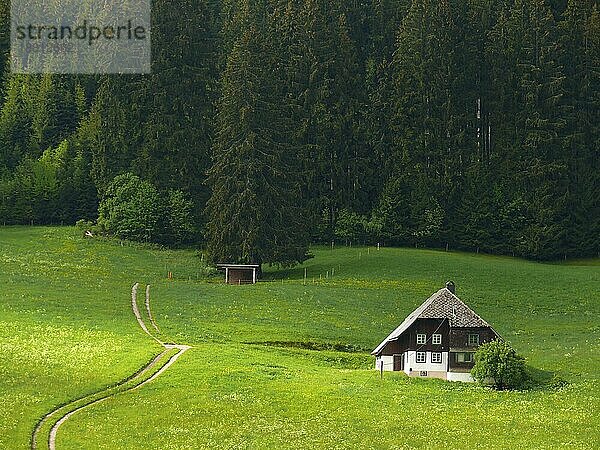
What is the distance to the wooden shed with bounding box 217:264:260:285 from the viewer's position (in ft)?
266

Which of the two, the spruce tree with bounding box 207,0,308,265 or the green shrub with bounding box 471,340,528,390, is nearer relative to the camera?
the green shrub with bounding box 471,340,528,390

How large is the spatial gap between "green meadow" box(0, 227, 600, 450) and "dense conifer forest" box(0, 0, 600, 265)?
5.47 m

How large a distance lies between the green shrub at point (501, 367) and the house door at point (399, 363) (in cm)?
433

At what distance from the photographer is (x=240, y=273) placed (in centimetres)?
8156

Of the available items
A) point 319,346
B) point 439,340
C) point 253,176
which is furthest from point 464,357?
point 253,176

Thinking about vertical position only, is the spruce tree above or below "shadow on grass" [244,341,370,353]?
above

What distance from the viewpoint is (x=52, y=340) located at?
55844mm

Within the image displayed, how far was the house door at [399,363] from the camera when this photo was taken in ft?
176

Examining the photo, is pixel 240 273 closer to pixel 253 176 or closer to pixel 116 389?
pixel 253 176

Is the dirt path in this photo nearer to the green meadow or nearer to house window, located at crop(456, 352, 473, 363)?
the green meadow

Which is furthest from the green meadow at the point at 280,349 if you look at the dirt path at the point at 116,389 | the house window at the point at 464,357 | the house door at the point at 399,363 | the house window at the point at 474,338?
the house window at the point at 474,338

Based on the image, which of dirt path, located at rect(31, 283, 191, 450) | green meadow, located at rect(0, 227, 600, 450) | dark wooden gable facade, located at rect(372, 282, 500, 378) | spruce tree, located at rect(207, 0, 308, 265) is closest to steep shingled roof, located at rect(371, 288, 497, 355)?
dark wooden gable facade, located at rect(372, 282, 500, 378)

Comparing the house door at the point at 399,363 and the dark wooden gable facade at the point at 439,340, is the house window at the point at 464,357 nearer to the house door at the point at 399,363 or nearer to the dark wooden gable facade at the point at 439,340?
the dark wooden gable facade at the point at 439,340

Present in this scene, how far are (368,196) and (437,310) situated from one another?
48.3 meters
